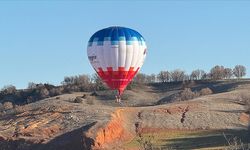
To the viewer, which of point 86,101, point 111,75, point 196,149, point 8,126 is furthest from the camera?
point 86,101

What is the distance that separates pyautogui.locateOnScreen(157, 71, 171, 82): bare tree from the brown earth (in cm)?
5382

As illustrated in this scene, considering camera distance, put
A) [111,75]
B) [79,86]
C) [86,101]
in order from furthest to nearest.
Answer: [79,86]
[86,101]
[111,75]

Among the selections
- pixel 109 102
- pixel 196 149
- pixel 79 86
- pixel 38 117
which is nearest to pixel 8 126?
pixel 38 117

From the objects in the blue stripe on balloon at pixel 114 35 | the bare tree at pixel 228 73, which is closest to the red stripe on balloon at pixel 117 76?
the blue stripe on balloon at pixel 114 35

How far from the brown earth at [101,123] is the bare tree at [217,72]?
51834 millimetres

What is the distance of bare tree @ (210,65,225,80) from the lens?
397ft

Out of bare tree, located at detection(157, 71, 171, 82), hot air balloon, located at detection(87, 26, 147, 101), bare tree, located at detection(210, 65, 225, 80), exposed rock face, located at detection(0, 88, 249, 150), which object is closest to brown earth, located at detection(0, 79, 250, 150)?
exposed rock face, located at detection(0, 88, 249, 150)

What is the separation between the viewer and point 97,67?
50844 mm

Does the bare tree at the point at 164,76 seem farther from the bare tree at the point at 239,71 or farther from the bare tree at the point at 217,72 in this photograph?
the bare tree at the point at 239,71

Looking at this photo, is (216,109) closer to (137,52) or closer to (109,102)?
(137,52)

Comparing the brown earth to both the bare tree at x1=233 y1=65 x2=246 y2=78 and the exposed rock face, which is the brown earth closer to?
the exposed rock face

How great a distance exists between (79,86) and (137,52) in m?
61.7

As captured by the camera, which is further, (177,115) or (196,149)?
(177,115)

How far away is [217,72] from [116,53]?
74926 millimetres
